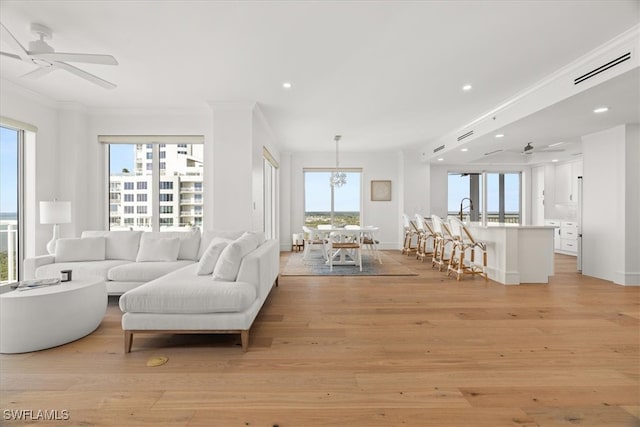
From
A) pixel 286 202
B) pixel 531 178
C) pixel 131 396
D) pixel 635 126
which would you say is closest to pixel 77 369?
pixel 131 396

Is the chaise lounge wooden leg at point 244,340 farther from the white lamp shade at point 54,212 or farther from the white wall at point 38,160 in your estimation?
the white wall at point 38,160

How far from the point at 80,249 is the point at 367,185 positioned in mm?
6317

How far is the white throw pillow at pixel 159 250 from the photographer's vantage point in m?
3.85

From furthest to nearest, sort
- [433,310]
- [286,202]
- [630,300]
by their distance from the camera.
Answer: [286,202] < [630,300] < [433,310]

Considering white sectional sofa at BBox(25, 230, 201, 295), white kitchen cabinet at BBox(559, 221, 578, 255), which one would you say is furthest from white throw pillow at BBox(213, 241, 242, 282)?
white kitchen cabinet at BBox(559, 221, 578, 255)

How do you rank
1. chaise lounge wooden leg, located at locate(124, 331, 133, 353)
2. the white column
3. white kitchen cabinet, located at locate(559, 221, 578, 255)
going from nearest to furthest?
chaise lounge wooden leg, located at locate(124, 331, 133, 353), the white column, white kitchen cabinet, located at locate(559, 221, 578, 255)

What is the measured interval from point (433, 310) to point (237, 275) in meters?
2.06

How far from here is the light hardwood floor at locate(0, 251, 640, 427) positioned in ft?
5.25

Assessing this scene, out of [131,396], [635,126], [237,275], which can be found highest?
[635,126]

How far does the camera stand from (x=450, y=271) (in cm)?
521

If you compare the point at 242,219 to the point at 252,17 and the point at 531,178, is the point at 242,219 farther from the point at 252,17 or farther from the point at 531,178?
the point at 531,178

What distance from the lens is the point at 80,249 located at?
3.79 meters

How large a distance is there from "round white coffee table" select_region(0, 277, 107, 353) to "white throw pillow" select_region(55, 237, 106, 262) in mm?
1404

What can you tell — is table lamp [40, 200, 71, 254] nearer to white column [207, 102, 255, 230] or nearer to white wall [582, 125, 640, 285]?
white column [207, 102, 255, 230]
